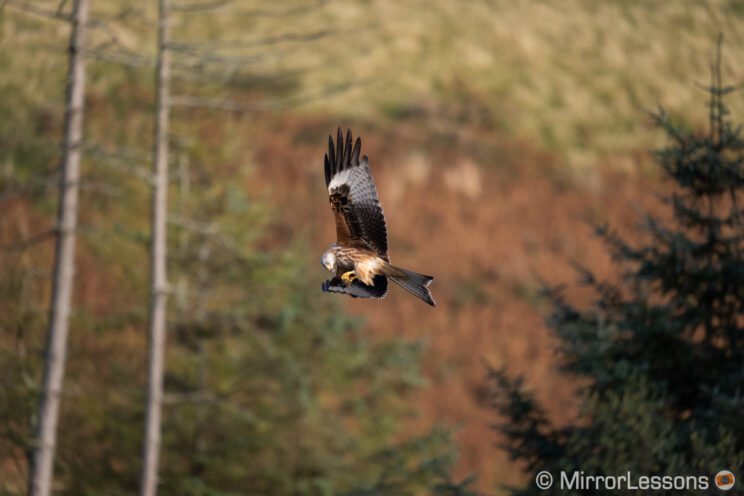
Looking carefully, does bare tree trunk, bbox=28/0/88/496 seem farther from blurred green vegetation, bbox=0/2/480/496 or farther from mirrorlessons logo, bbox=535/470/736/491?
mirrorlessons logo, bbox=535/470/736/491

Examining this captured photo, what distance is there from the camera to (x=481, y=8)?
38406 mm

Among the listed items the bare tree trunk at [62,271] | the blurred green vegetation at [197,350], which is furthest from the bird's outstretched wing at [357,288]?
the blurred green vegetation at [197,350]

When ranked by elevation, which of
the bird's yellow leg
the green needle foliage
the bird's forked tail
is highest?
the green needle foliage

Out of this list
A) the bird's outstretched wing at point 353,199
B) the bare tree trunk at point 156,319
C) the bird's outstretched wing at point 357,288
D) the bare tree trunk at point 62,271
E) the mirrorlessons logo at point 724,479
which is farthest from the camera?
the bare tree trunk at point 156,319

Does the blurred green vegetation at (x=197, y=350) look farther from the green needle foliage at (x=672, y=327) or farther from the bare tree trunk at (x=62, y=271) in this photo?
the green needle foliage at (x=672, y=327)

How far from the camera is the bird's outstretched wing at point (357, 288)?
7.34 ft

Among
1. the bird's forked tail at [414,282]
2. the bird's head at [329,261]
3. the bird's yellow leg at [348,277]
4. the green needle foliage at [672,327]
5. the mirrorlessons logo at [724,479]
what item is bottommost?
the mirrorlessons logo at [724,479]

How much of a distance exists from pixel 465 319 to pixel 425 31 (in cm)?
→ 2146

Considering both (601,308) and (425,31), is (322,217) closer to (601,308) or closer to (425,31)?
(601,308)

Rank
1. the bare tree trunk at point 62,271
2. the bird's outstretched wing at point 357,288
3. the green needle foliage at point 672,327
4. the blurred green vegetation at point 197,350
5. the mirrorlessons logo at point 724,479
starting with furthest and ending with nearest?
the blurred green vegetation at point 197,350, the bare tree trunk at point 62,271, the green needle foliage at point 672,327, the mirrorlessons logo at point 724,479, the bird's outstretched wing at point 357,288

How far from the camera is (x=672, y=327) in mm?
6797

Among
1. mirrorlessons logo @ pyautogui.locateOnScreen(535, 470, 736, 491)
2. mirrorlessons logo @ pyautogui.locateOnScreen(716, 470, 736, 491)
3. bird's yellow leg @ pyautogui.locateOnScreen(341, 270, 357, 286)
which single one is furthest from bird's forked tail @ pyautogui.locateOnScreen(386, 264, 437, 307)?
mirrorlessons logo @ pyautogui.locateOnScreen(716, 470, 736, 491)

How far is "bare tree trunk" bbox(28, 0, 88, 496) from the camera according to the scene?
9.64 meters

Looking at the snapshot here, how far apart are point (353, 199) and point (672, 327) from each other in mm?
4754
